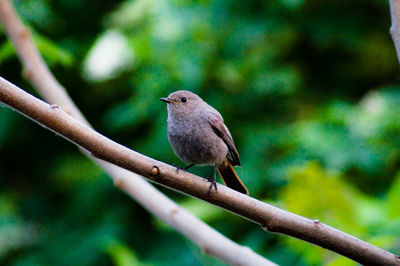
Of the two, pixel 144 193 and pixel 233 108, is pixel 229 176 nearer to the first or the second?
pixel 144 193

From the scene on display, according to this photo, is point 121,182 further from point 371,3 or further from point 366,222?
point 371,3

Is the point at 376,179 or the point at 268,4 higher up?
the point at 268,4

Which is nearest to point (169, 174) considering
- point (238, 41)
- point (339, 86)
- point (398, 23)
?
point (398, 23)

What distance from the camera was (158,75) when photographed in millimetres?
4742

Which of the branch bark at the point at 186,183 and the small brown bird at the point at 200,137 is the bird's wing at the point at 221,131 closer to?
the small brown bird at the point at 200,137

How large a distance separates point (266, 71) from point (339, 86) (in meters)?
0.88

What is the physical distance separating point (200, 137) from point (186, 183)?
113 cm

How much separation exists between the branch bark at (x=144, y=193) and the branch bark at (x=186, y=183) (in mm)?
338

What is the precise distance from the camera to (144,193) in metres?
2.78

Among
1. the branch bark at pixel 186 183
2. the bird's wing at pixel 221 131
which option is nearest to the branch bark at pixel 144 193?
the branch bark at pixel 186 183

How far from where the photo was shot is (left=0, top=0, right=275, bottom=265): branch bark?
2.56 metres

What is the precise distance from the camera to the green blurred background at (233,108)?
436 centimetres

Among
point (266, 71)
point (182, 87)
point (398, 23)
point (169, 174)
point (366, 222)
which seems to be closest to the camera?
point (169, 174)

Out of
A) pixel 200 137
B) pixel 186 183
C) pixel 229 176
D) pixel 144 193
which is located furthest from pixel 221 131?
pixel 186 183
